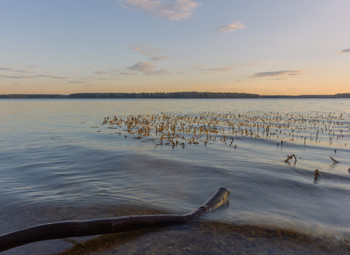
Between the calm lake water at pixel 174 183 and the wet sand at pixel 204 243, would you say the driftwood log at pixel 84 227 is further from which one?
the calm lake water at pixel 174 183

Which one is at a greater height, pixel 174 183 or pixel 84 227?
pixel 84 227

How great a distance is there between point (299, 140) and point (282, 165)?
8674mm

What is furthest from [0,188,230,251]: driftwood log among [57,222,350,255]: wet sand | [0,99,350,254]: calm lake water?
[0,99,350,254]: calm lake water

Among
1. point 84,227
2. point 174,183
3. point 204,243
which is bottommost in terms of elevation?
point 174,183

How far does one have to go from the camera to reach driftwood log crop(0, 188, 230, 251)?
165 inches

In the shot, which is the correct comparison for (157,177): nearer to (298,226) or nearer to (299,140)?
(298,226)

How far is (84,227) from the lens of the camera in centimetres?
456

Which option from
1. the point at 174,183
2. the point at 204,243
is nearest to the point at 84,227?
the point at 204,243

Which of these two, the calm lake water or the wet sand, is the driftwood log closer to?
the wet sand

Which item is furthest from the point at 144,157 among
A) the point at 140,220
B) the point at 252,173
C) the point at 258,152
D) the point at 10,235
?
the point at 10,235

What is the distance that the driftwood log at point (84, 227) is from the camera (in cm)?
420

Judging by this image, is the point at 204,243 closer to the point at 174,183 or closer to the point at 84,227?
the point at 84,227

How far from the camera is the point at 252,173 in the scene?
11.0m

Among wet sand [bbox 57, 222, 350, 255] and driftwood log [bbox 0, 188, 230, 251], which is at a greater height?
driftwood log [bbox 0, 188, 230, 251]
